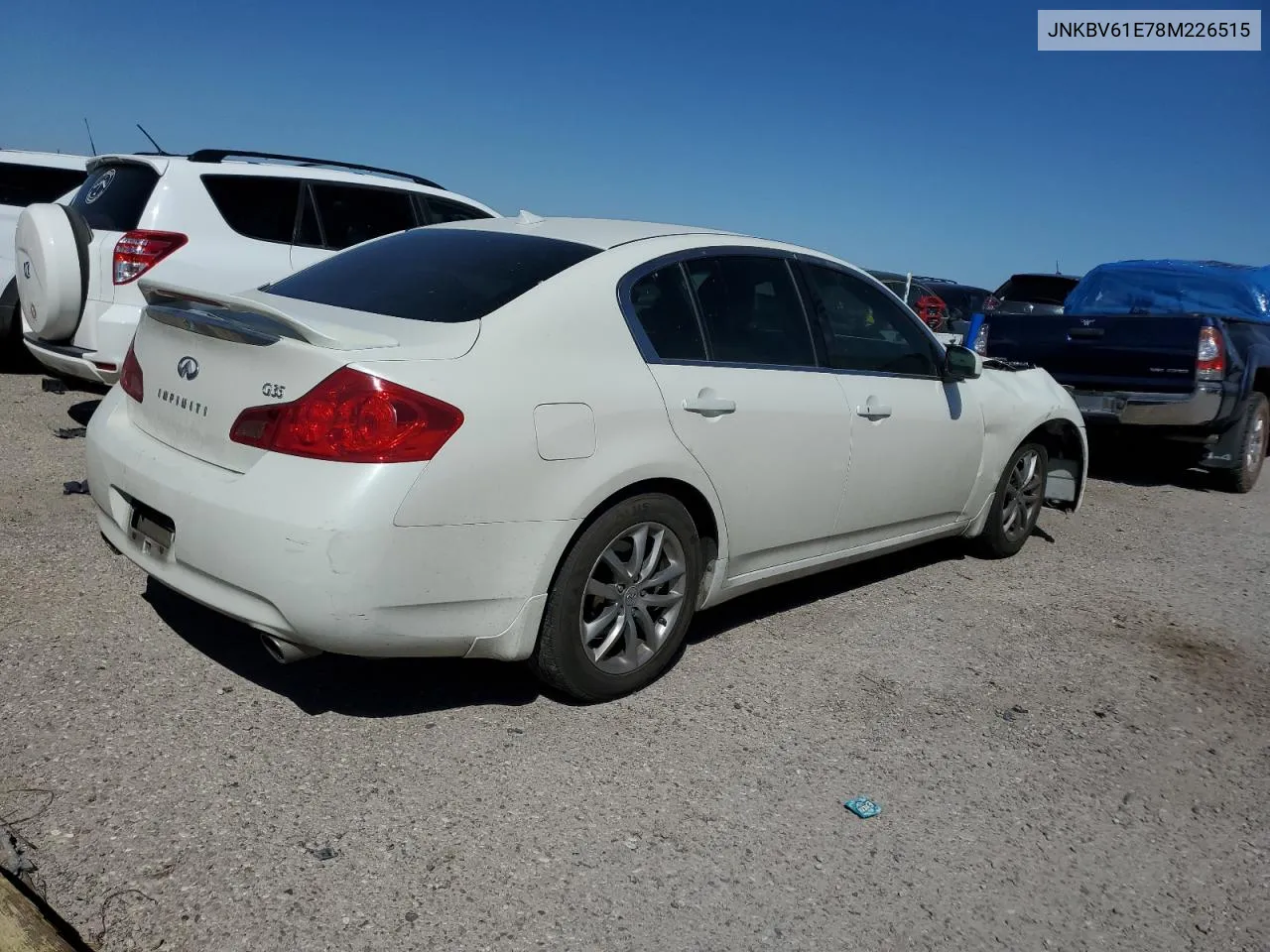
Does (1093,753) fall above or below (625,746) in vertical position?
below

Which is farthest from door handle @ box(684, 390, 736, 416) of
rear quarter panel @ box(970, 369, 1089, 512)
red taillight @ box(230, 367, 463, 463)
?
rear quarter panel @ box(970, 369, 1089, 512)

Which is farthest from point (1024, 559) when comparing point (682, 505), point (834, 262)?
point (682, 505)

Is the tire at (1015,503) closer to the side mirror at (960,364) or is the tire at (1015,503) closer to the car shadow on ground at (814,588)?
the car shadow on ground at (814,588)

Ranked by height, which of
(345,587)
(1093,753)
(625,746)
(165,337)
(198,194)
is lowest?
(1093,753)

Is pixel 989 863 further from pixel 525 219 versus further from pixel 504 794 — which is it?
pixel 525 219

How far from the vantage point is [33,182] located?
9.41m

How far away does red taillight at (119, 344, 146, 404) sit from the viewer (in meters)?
3.58

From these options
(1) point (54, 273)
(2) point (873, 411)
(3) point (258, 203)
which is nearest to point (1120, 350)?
(2) point (873, 411)

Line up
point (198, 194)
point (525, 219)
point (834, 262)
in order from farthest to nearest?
1. point (198, 194)
2. point (834, 262)
3. point (525, 219)

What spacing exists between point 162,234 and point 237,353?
3726 mm

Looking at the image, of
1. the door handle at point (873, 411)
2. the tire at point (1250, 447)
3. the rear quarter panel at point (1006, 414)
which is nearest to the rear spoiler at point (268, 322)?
the door handle at point (873, 411)

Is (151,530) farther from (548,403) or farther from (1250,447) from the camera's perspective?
(1250,447)

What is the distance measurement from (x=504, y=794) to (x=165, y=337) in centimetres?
184

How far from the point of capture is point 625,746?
3.35 m
